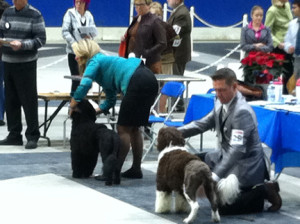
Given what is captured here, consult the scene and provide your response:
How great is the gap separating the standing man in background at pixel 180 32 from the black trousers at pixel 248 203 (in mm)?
5076

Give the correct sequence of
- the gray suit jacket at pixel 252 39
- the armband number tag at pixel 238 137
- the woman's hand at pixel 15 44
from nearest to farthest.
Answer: the armband number tag at pixel 238 137 < the woman's hand at pixel 15 44 < the gray suit jacket at pixel 252 39

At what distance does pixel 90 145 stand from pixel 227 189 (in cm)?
178

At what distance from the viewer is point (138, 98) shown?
315 inches

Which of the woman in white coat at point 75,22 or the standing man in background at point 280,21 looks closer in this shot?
the woman in white coat at point 75,22

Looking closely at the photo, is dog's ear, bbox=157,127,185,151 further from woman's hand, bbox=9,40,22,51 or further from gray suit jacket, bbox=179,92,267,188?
woman's hand, bbox=9,40,22,51

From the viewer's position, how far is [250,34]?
12.1m

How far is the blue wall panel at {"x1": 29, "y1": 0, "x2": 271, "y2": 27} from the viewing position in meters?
23.1

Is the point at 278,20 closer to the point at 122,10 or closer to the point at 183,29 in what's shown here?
the point at 183,29

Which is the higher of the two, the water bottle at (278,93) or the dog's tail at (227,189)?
the water bottle at (278,93)

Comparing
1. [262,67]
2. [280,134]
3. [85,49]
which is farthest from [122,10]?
[280,134]

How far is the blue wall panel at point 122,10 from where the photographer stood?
23.1 metres

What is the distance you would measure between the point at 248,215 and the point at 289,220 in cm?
33

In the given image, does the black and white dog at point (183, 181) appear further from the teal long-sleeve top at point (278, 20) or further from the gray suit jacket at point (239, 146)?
the teal long-sleeve top at point (278, 20)

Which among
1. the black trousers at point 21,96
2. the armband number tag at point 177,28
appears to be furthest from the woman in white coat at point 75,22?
the black trousers at point 21,96
